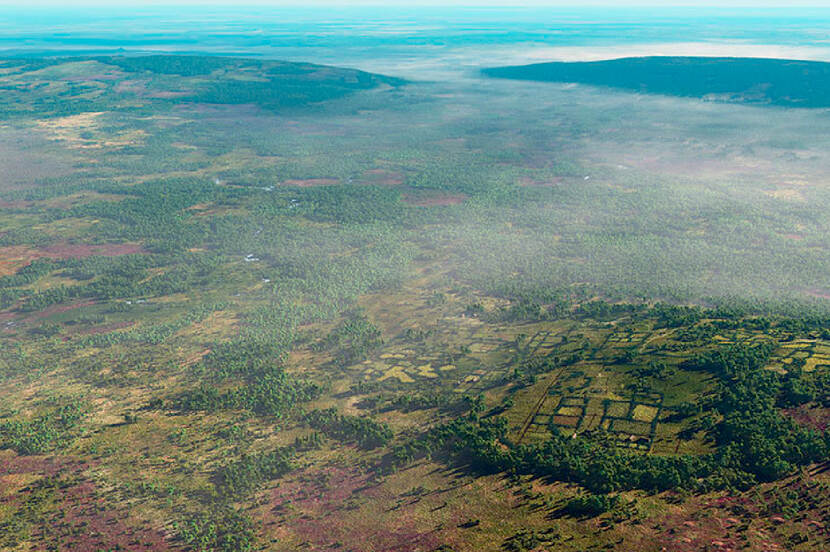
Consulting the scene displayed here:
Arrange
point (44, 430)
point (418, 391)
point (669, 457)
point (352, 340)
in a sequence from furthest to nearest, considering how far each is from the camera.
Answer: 1. point (352, 340)
2. point (418, 391)
3. point (44, 430)
4. point (669, 457)

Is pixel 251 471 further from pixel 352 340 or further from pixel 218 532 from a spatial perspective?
pixel 352 340

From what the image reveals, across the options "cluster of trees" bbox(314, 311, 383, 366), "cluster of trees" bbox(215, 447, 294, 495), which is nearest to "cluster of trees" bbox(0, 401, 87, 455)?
"cluster of trees" bbox(215, 447, 294, 495)

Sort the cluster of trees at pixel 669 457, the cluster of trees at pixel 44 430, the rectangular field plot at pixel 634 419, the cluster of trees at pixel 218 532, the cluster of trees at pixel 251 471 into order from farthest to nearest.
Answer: the cluster of trees at pixel 44 430 → the rectangular field plot at pixel 634 419 → the cluster of trees at pixel 251 471 → the cluster of trees at pixel 669 457 → the cluster of trees at pixel 218 532

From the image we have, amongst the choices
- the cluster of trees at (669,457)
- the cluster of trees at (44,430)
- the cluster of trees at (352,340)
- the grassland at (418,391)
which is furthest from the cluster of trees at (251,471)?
the cluster of trees at (352,340)

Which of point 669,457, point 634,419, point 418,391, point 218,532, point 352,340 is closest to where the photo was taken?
point 218,532

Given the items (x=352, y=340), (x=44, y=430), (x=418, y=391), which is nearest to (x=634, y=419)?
(x=418, y=391)

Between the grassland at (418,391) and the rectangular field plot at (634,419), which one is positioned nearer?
the grassland at (418,391)

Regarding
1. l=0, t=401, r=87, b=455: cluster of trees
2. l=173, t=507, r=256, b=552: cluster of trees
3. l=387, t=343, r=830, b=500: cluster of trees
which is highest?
l=387, t=343, r=830, b=500: cluster of trees

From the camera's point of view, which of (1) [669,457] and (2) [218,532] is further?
(1) [669,457]

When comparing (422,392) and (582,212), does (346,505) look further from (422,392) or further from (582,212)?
(582,212)

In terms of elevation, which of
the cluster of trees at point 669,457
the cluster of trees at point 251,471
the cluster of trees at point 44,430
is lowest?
the cluster of trees at point 251,471

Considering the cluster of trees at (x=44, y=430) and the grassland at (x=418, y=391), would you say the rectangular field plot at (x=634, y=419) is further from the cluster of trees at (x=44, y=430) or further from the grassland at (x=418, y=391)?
the cluster of trees at (x=44, y=430)

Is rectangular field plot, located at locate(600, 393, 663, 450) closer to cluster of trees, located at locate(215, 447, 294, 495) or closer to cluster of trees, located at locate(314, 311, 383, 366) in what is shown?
cluster of trees, located at locate(314, 311, 383, 366)

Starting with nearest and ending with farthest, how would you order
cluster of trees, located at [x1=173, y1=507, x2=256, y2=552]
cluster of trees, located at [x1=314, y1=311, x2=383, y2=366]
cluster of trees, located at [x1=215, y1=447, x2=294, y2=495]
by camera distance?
1. cluster of trees, located at [x1=173, y1=507, x2=256, y2=552]
2. cluster of trees, located at [x1=215, y1=447, x2=294, y2=495]
3. cluster of trees, located at [x1=314, y1=311, x2=383, y2=366]
